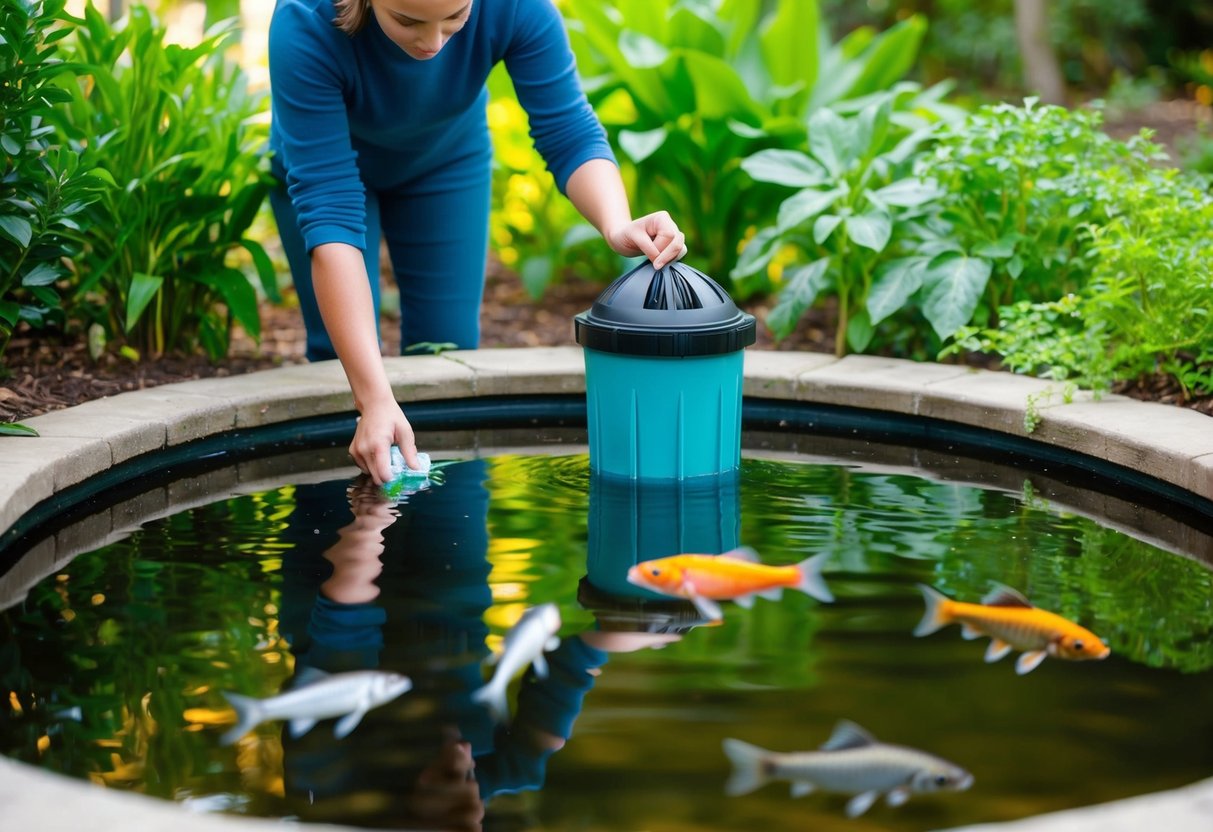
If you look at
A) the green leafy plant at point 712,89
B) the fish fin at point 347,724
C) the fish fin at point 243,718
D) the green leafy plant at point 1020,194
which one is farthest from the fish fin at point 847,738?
the green leafy plant at point 712,89

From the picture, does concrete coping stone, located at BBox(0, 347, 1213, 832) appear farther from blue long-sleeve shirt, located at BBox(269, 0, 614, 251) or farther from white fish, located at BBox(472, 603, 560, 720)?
white fish, located at BBox(472, 603, 560, 720)

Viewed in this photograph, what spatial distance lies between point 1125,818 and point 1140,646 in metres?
0.85

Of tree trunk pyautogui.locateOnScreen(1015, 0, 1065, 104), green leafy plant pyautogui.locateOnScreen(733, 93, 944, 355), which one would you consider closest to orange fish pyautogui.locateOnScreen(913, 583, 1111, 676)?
green leafy plant pyautogui.locateOnScreen(733, 93, 944, 355)

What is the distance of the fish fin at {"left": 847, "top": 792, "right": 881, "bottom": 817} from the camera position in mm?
1879

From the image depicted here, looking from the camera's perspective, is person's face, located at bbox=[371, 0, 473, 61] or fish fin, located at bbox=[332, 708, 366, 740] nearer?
fish fin, located at bbox=[332, 708, 366, 740]

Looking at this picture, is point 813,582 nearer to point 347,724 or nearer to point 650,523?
point 650,523

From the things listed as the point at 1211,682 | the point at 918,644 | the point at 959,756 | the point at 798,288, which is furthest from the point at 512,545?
the point at 798,288

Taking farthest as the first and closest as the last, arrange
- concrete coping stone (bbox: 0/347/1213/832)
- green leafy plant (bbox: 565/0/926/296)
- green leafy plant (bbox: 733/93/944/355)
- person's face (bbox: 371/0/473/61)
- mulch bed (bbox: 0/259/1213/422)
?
green leafy plant (bbox: 565/0/926/296), green leafy plant (bbox: 733/93/944/355), mulch bed (bbox: 0/259/1213/422), concrete coping stone (bbox: 0/347/1213/832), person's face (bbox: 371/0/473/61)

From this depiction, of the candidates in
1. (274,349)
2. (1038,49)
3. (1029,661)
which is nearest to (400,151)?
(274,349)

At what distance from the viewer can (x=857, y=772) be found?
1.91 meters

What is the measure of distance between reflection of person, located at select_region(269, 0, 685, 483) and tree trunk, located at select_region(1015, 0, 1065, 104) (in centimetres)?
593

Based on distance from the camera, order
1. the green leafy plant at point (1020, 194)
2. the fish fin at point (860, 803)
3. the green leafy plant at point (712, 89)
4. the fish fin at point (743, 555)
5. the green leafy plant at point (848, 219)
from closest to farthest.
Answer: the fish fin at point (860, 803), the fish fin at point (743, 555), the green leafy plant at point (1020, 194), the green leafy plant at point (848, 219), the green leafy plant at point (712, 89)

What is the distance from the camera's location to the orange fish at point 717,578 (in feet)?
8.30

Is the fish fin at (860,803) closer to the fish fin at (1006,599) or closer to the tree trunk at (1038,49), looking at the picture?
the fish fin at (1006,599)
